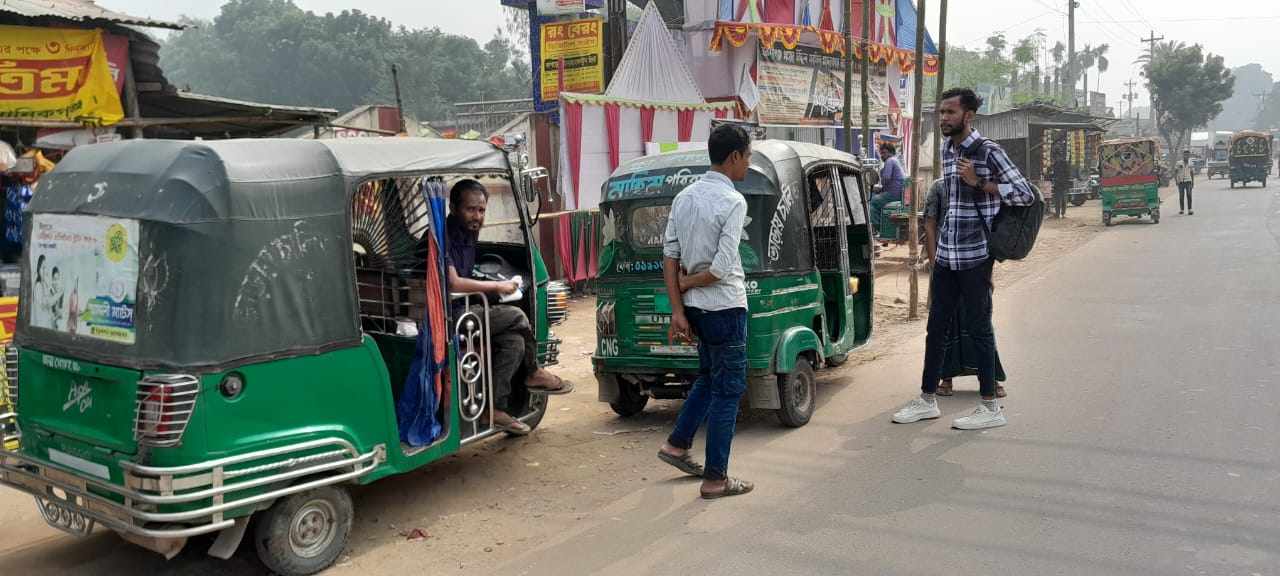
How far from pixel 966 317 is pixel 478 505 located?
3.16 m

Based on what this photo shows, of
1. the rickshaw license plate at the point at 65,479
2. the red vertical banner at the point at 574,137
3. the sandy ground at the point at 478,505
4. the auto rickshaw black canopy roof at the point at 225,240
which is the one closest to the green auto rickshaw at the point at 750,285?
the sandy ground at the point at 478,505

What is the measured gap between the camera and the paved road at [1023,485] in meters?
3.88

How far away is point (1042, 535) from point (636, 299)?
3.02 m

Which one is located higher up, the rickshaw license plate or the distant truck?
the distant truck

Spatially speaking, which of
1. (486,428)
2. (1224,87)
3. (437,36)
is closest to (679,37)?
(486,428)

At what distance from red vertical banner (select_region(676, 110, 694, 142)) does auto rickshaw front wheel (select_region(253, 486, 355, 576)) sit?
35.8ft

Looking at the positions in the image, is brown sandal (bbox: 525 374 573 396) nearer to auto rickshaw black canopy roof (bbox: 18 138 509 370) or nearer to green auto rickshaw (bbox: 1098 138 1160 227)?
auto rickshaw black canopy roof (bbox: 18 138 509 370)

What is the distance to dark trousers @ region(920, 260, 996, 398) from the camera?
581cm

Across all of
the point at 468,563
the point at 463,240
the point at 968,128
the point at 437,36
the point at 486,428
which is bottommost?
the point at 468,563

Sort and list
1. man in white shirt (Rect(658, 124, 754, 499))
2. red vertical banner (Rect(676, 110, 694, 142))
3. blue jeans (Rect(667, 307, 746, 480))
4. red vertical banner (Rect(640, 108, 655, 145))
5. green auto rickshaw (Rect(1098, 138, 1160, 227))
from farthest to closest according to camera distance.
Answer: green auto rickshaw (Rect(1098, 138, 1160, 227))
red vertical banner (Rect(676, 110, 694, 142))
red vertical banner (Rect(640, 108, 655, 145))
blue jeans (Rect(667, 307, 746, 480))
man in white shirt (Rect(658, 124, 754, 499))

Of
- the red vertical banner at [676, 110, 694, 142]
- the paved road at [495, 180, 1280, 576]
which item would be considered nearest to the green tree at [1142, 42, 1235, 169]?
the red vertical banner at [676, 110, 694, 142]

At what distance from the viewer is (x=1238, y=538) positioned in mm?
3848

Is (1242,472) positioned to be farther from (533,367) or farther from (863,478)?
(533,367)

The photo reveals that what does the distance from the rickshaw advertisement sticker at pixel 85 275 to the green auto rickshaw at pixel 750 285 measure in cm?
310
